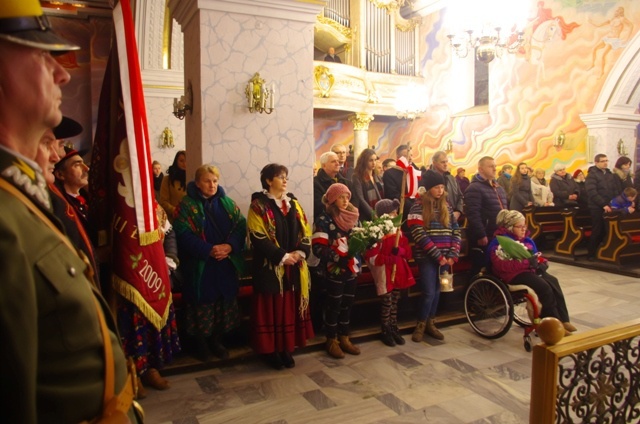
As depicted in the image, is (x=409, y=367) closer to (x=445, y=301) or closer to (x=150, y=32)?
(x=445, y=301)

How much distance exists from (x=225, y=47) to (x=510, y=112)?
9.08 metres

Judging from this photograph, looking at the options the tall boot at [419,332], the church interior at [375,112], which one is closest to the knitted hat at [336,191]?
the church interior at [375,112]

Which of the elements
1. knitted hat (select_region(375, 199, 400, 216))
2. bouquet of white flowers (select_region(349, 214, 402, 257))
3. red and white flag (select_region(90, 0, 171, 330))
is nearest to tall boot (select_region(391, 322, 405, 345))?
bouquet of white flowers (select_region(349, 214, 402, 257))

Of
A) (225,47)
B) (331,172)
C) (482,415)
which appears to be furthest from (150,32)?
(482,415)

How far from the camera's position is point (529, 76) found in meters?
10.8

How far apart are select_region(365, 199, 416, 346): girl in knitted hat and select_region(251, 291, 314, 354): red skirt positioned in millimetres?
784

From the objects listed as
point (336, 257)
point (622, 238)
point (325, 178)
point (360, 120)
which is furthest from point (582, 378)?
point (360, 120)

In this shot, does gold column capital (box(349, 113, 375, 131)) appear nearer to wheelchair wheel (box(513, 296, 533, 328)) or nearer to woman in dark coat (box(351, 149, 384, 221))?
woman in dark coat (box(351, 149, 384, 221))

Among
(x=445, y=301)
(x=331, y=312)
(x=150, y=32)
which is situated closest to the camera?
(x=331, y=312)

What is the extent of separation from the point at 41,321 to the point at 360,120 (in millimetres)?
12901

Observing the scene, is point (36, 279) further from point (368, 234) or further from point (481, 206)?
point (481, 206)

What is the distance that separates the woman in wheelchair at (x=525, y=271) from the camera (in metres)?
4.01

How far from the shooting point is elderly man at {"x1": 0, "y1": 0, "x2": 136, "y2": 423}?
2.64 feet

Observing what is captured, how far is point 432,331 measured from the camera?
167 inches
